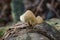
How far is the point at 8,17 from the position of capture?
287 cm

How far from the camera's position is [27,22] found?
3.66ft

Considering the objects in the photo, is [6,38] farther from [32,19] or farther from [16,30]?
[32,19]

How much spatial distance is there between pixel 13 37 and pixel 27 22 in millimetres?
179

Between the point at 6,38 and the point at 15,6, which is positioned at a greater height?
the point at 15,6

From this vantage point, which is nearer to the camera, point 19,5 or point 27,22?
point 27,22

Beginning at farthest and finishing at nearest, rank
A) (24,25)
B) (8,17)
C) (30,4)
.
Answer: (30,4) < (8,17) < (24,25)

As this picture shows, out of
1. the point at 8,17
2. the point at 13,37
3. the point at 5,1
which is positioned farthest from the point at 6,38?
the point at 5,1

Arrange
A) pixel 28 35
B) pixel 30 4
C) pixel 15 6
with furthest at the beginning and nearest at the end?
pixel 30 4
pixel 15 6
pixel 28 35

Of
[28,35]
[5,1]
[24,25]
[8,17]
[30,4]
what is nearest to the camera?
[28,35]

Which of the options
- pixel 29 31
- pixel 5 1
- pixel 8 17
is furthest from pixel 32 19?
pixel 5 1

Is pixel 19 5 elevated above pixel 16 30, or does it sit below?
above

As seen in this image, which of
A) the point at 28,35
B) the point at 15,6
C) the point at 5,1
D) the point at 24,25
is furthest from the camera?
the point at 5,1

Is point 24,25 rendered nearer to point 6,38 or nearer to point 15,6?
point 6,38

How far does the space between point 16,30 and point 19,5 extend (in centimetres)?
102
